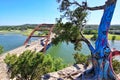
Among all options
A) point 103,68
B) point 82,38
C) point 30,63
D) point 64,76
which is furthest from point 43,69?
point 103,68

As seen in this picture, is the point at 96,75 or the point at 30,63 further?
the point at 30,63

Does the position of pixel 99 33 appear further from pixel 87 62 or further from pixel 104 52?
pixel 87 62

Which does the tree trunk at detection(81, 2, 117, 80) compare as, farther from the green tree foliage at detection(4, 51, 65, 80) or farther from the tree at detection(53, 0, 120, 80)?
the green tree foliage at detection(4, 51, 65, 80)

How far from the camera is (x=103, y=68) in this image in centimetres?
1570

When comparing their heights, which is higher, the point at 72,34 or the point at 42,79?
the point at 72,34

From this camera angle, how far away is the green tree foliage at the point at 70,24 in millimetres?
16578

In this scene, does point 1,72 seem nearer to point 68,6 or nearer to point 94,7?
point 68,6

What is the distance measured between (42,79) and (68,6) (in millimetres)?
5272

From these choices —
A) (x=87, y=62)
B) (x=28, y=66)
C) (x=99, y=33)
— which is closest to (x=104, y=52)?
(x=99, y=33)

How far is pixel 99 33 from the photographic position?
15.9 m

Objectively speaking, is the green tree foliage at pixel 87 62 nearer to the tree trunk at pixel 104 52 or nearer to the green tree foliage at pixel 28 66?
the green tree foliage at pixel 28 66

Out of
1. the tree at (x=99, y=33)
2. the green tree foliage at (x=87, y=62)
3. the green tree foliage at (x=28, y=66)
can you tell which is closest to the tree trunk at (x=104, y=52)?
the tree at (x=99, y=33)

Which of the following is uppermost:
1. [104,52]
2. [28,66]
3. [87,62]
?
[104,52]

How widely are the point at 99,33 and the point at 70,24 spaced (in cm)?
220
